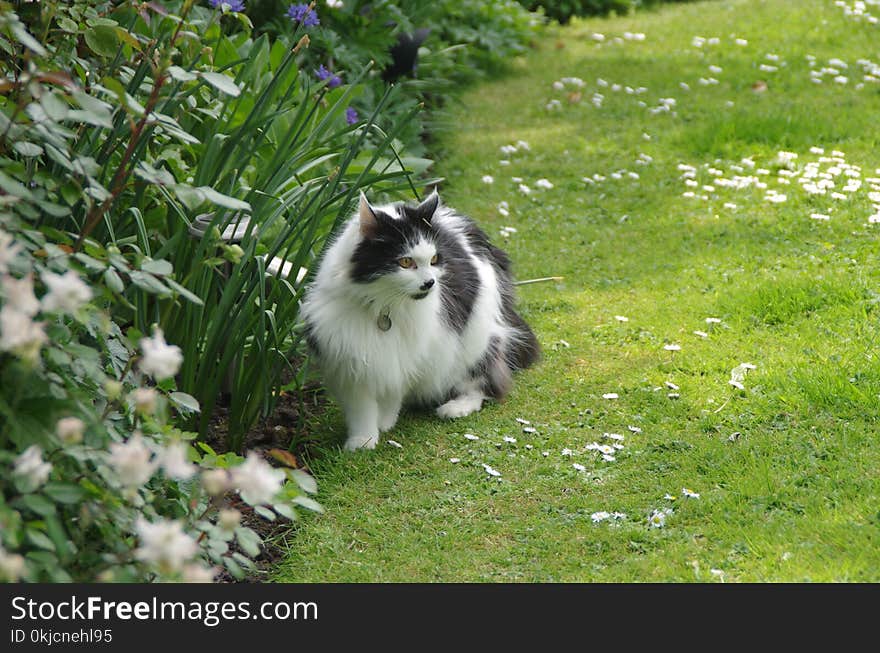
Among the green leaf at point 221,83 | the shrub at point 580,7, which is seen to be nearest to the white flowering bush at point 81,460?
the green leaf at point 221,83

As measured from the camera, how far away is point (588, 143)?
22.7ft

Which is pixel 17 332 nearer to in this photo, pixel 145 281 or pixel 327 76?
pixel 145 281

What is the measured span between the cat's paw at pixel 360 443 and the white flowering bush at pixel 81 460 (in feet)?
3.55

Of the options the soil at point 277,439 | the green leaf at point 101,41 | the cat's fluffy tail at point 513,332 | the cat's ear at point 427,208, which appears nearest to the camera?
the green leaf at point 101,41

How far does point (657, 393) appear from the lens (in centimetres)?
377

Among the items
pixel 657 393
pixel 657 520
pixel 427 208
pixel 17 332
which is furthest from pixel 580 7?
pixel 17 332

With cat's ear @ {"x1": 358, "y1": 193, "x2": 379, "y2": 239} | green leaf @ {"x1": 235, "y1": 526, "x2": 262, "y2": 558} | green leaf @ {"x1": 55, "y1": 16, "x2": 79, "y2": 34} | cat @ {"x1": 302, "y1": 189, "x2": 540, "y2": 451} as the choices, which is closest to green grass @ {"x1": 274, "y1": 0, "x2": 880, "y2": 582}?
cat @ {"x1": 302, "y1": 189, "x2": 540, "y2": 451}

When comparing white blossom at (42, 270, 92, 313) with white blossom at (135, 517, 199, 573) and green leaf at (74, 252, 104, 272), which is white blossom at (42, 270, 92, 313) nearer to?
green leaf at (74, 252, 104, 272)

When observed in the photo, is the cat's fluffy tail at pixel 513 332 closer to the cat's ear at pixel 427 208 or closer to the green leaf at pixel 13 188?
the cat's ear at pixel 427 208

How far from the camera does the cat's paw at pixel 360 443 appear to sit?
138 inches

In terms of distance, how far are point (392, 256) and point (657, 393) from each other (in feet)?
3.88

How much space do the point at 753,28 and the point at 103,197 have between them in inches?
332

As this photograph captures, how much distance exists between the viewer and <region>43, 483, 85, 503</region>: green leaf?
5.97ft
